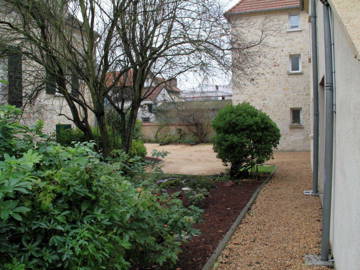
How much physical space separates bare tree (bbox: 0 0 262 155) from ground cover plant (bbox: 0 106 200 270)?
5073 mm

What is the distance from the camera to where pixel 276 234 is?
5.19 m

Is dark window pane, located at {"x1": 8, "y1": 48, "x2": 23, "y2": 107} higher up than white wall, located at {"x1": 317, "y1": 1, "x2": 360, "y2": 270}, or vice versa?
dark window pane, located at {"x1": 8, "y1": 48, "x2": 23, "y2": 107}

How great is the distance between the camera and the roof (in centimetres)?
249

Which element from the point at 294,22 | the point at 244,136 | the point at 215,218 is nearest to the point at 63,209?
the point at 215,218

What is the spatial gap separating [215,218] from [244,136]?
378cm

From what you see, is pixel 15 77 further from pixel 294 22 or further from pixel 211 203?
pixel 294 22

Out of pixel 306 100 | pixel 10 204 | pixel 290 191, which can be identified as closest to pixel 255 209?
pixel 290 191

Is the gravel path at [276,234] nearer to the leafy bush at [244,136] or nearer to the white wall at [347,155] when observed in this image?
the white wall at [347,155]

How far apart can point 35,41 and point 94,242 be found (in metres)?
5.92

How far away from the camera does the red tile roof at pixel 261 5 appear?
19314 mm

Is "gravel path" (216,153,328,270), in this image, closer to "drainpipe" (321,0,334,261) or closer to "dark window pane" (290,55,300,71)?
"drainpipe" (321,0,334,261)

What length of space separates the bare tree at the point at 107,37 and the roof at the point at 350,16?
4822mm

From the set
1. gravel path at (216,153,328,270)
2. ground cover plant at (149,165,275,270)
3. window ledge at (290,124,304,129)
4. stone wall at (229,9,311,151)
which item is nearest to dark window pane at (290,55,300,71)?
stone wall at (229,9,311,151)

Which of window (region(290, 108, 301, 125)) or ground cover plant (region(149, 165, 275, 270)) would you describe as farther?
window (region(290, 108, 301, 125))
